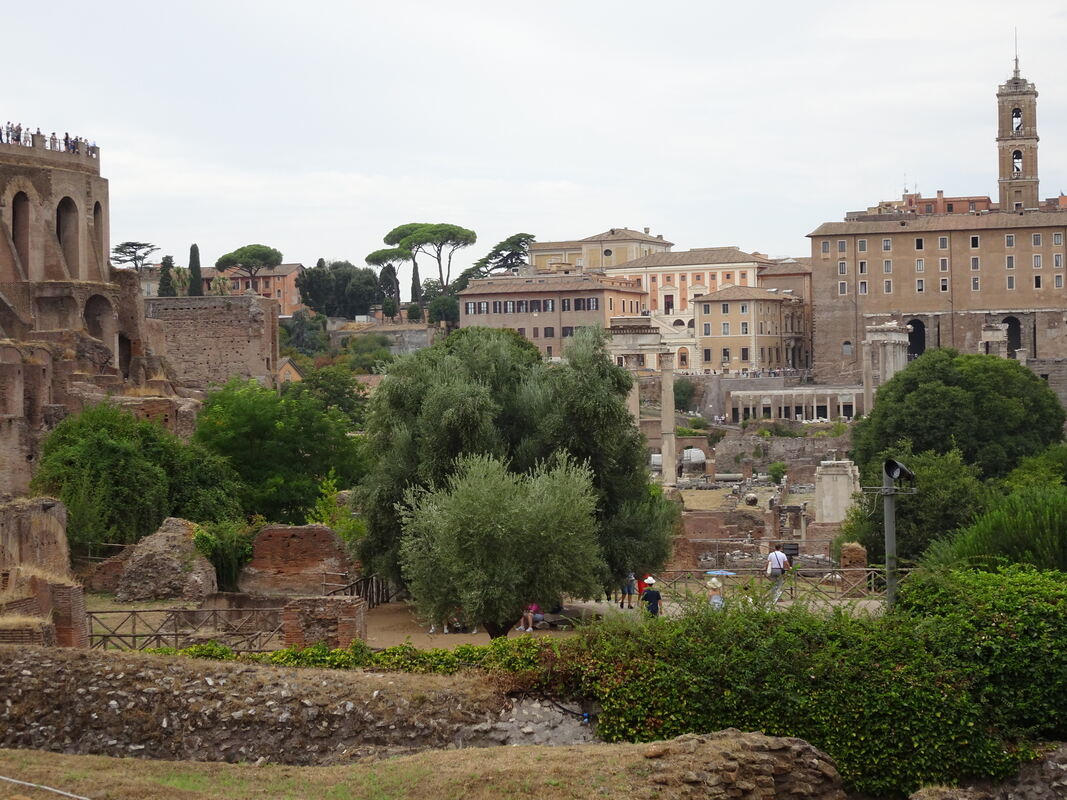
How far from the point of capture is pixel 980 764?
1377cm

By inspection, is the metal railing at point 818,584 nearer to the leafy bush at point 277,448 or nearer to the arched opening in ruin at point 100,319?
the leafy bush at point 277,448

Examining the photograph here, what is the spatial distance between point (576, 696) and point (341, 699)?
205cm

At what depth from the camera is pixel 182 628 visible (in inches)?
735

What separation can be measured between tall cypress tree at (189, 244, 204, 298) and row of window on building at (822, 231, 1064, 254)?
34767 mm

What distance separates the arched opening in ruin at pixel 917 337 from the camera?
9131 centimetres

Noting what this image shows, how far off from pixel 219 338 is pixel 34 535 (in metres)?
36.3

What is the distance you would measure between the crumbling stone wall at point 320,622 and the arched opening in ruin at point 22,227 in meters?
28.1

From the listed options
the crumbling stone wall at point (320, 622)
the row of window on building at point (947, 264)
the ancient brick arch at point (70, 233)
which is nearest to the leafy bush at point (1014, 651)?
the crumbling stone wall at point (320, 622)

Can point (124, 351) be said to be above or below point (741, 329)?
below

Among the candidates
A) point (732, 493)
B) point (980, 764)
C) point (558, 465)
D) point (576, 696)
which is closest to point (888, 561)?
point (980, 764)

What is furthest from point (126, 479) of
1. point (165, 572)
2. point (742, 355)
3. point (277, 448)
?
point (742, 355)

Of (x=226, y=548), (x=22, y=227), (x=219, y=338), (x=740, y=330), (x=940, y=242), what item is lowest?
(x=226, y=548)

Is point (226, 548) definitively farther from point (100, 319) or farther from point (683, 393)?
point (683, 393)

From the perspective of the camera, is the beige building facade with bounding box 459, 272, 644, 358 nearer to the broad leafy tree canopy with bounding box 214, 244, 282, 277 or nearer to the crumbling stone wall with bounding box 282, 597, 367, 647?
the broad leafy tree canopy with bounding box 214, 244, 282, 277
